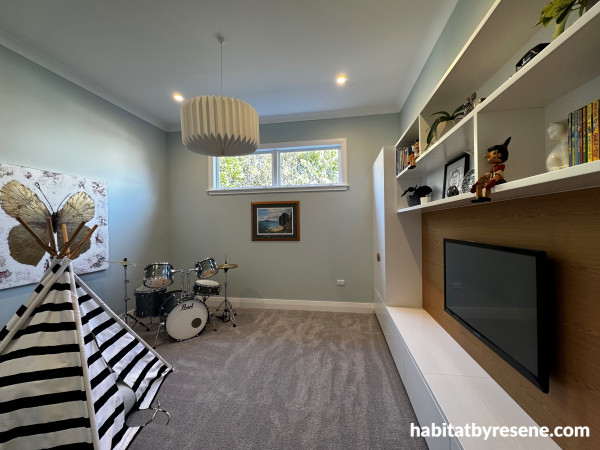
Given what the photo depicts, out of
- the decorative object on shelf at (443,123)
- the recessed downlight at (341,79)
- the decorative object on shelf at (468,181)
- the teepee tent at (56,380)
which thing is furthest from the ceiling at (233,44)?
the teepee tent at (56,380)

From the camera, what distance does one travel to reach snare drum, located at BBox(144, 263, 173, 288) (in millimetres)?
2543

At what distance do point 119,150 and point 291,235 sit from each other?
260cm

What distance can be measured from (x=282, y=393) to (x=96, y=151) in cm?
A: 331

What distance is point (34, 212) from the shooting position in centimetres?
210

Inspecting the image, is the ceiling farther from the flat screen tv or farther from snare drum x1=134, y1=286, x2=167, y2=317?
snare drum x1=134, y1=286, x2=167, y2=317

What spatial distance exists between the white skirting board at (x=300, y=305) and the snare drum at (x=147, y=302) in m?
1.14

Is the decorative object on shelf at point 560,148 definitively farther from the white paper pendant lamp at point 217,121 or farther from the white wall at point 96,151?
the white wall at point 96,151

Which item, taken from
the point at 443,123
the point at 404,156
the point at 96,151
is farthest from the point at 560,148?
the point at 96,151

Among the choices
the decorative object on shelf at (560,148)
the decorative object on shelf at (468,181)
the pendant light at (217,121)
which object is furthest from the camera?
the pendant light at (217,121)

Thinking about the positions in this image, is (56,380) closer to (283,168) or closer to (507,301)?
(507,301)

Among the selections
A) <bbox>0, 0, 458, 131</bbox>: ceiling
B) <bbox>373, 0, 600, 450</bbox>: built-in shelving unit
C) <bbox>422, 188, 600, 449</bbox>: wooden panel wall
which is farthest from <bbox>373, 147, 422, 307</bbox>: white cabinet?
<bbox>422, 188, 600, 449</bbox>: wooden panel wall

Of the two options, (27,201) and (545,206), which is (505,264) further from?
(27,201)

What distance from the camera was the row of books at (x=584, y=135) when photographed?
64 cm

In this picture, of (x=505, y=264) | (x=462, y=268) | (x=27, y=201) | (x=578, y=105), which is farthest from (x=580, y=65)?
(x=27, y=201)
